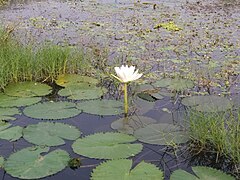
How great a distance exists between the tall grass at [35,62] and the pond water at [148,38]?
43 centimetres

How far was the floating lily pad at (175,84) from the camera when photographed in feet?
12.0

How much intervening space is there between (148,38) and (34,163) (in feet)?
11.2

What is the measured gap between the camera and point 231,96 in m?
3.51

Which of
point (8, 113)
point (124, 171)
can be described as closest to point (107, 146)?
point (124, 171)

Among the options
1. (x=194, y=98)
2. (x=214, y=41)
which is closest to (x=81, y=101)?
(x=194, y=98)

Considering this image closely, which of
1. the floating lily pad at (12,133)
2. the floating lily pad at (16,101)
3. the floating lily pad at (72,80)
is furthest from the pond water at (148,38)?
the floating lily pad at (72,80)

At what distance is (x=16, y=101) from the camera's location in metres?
3.27

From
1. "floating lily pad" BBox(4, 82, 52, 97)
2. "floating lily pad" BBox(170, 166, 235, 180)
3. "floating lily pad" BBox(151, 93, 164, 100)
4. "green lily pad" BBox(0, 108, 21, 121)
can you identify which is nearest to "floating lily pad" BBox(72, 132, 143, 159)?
"floating lily pad" BBox(170, 166, 235, 180)

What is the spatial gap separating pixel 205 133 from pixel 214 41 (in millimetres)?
2911

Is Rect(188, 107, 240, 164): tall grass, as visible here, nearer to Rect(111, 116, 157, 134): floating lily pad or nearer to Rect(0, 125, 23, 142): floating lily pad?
Rect(111, 116, 157, 134): floating lily pad

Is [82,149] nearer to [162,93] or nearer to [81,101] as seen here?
[81,101]

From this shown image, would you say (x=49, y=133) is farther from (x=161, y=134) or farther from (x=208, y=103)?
(x=208, y=103)

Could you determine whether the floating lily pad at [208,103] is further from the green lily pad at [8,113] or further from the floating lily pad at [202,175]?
the green lily pad at [8,113]

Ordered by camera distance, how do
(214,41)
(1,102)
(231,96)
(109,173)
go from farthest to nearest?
(214,41)
(231,96)
(1,102)
(109,173)
